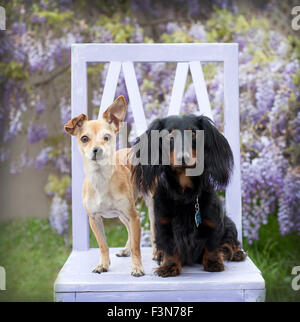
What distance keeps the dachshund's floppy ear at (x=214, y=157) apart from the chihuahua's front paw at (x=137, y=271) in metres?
0.37

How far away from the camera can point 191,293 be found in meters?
1.35

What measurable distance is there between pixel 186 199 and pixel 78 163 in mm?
543

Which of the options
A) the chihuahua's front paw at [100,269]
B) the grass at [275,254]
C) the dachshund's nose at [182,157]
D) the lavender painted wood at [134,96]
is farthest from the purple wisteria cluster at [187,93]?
the dachshund's nose at [182,157]

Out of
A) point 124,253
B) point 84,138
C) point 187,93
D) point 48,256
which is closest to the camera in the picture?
point 84,138

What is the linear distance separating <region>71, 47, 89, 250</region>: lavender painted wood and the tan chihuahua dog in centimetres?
26

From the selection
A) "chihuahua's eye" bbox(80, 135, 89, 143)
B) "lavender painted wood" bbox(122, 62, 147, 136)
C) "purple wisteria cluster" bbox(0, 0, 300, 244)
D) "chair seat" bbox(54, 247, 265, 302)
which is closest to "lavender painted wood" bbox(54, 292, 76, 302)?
"chair seat" bbox(54, 247, 265, 302)

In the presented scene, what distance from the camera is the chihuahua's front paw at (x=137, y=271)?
4.70ft

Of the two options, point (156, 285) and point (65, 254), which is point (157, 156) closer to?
point (156, 285)

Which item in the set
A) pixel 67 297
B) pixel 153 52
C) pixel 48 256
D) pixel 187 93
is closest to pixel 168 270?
pixel 67 297

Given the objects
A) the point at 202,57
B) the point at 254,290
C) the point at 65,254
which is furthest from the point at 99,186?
the point at 65,254

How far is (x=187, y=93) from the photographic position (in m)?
2.55

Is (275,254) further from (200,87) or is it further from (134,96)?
(134,96)

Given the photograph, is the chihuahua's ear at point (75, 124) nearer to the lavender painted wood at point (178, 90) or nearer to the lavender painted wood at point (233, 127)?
the lavender painted wood at point (178, 90)

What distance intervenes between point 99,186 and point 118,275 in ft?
0.99
